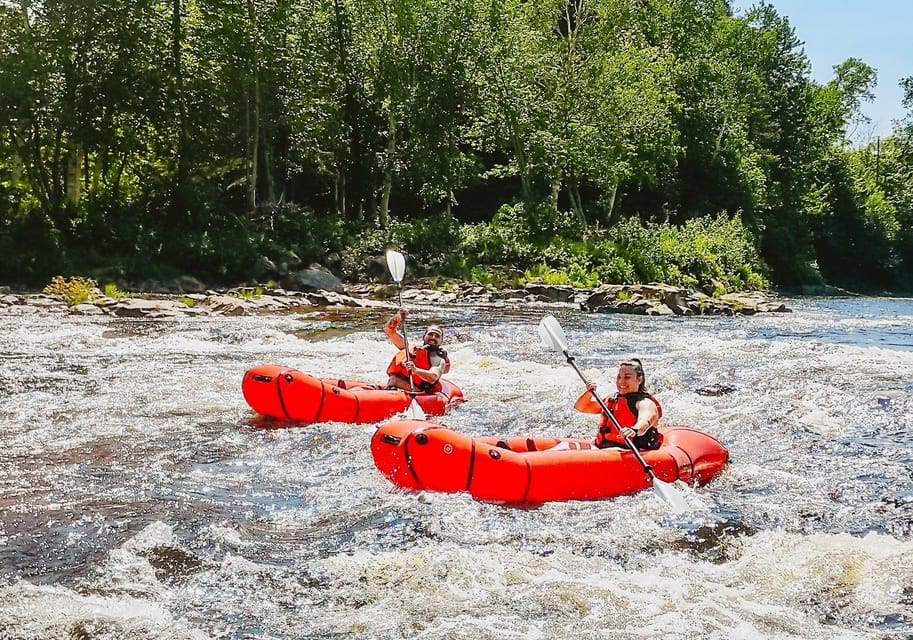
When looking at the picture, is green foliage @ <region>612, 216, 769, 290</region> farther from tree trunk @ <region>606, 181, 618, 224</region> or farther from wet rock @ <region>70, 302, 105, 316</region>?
wet rock @ <region>70, 302, 105, 316</region>

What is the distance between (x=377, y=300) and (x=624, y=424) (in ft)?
41.3

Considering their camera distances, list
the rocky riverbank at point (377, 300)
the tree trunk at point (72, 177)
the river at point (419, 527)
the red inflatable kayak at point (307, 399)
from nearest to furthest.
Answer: the river at point (419, 527), the red inflatable kayak at point (307, 399), the rocky riverbank at point (377, 300), the tree trunk at point (72, 177)

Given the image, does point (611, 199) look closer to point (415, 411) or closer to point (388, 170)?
point (388, 170)

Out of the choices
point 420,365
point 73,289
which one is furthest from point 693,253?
point 420,365

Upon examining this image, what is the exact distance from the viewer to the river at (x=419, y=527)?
3.73m

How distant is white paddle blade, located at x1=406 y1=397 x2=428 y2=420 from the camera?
7355mm

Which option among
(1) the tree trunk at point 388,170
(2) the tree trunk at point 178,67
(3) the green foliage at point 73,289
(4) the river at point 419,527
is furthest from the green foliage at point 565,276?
(4) the river at point 419,527

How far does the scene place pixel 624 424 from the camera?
5996 millimetres

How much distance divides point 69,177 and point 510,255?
1113cm

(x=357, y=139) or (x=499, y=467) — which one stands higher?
(x=357, y=139)

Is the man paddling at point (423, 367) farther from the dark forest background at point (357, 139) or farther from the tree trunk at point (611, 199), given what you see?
the tree trunk at point (611, 199)

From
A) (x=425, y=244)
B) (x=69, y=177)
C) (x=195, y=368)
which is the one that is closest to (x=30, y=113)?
(x=69, y=177)

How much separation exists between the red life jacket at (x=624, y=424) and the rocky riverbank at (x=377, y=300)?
399 inches

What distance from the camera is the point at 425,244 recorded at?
73.9ft
